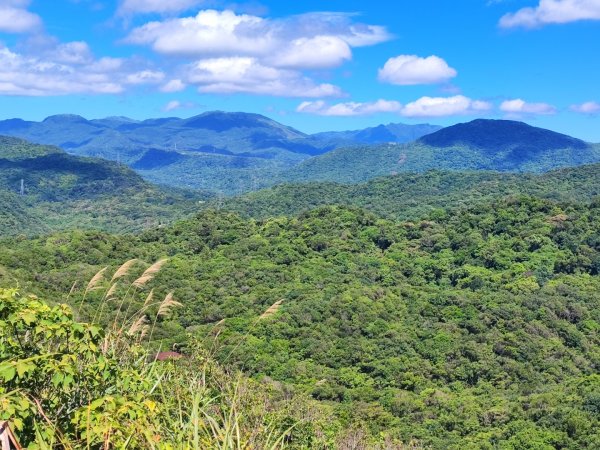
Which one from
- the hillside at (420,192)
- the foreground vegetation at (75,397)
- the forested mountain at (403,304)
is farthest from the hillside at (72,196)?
the foreground vegetation at (75,397)

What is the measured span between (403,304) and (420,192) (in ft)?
246

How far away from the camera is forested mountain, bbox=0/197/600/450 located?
83.8 feet

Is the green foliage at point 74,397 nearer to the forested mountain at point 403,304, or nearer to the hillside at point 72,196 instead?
the forested mountain at point 403,304

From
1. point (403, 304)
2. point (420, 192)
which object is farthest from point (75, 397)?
point (420, 192)

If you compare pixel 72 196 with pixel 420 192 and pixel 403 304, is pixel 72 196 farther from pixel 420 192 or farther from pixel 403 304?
pixel 403 304

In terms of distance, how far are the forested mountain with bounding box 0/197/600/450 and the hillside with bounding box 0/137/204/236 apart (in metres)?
61.8

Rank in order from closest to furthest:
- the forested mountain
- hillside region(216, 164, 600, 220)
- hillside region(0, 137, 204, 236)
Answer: the forested mountain
hillside region(216, 164, 600, 220)
hillside region(0, 137, 204, 236)

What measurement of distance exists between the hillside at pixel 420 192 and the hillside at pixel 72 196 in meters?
19.0

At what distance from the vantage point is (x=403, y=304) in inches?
1544

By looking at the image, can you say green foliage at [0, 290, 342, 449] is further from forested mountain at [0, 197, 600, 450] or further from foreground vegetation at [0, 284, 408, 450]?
forested mountain at [0, 197, 600, 450]

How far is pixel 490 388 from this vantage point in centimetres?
2953

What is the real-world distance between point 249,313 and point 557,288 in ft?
67.2

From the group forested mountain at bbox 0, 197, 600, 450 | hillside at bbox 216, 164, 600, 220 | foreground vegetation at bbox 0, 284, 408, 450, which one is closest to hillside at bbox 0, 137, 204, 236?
hillside at bbox 216, 164, 600, 220

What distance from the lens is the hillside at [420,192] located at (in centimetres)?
9475
